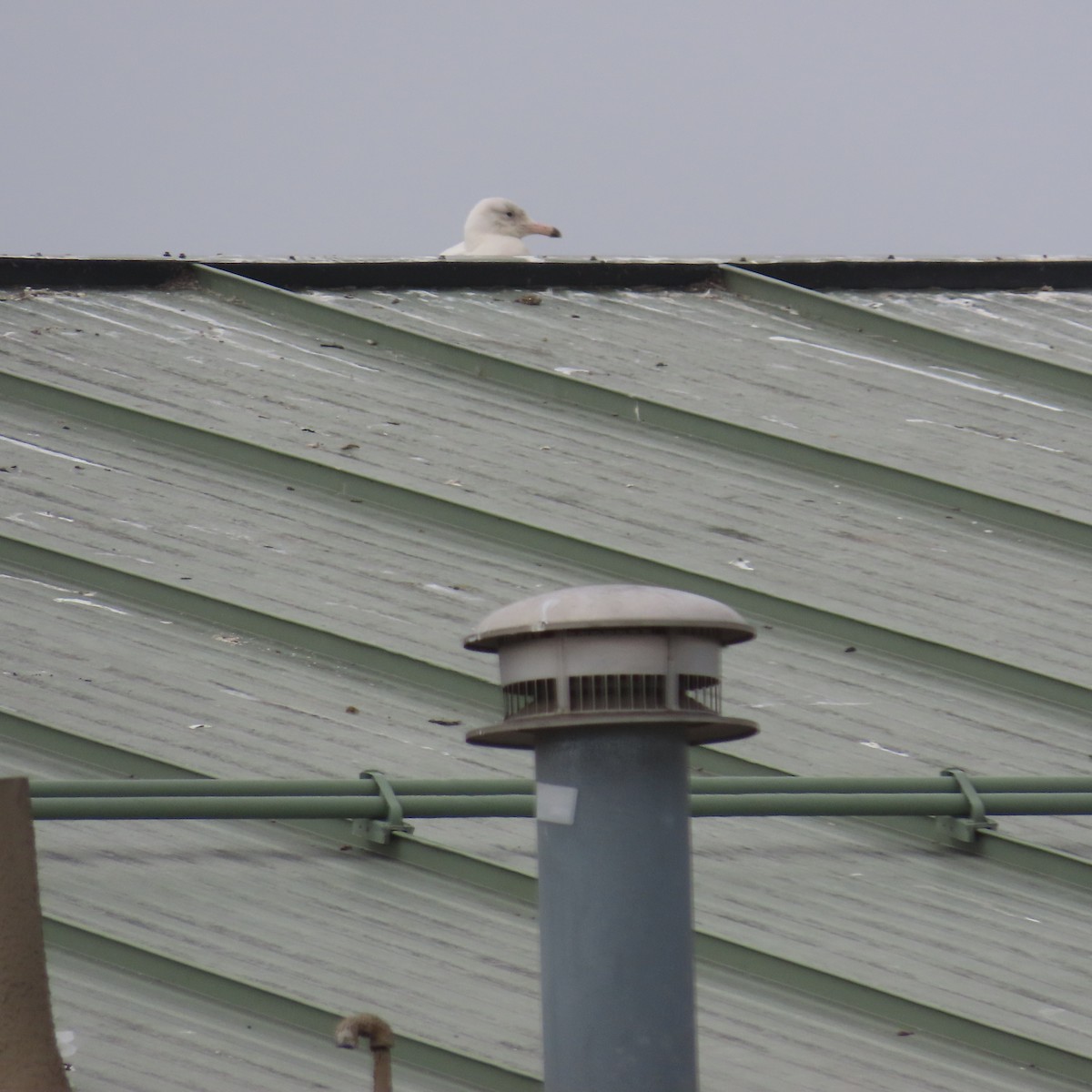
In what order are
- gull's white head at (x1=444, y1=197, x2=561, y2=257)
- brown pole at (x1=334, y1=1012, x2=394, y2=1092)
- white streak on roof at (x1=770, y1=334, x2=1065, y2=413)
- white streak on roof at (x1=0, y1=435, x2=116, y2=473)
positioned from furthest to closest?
gull's white head at (x1=444, y1=197, x2=561, y2=257) < white streak on roof at (x1=770, y1=334, x2=1065, y2=413) < white streak on roof at (x1=0, y1=435, x2=116, y2=473) < brown pole at (x1=334, y1=1012, x2=394, y2=1092)

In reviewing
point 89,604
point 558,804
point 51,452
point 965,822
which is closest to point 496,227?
point 51,452

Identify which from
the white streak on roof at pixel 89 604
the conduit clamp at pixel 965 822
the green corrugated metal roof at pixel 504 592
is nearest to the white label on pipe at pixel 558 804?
the green corrugated metal roof at pixel 504 592

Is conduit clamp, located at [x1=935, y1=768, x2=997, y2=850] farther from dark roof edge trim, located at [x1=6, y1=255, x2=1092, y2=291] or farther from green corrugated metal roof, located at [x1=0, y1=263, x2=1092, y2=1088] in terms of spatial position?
dark roof edge trim, located at [x1=6, y1=255, x2=1092, y2=291]

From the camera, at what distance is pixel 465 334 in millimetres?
6488

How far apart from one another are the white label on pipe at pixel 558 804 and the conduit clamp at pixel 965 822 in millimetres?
1756

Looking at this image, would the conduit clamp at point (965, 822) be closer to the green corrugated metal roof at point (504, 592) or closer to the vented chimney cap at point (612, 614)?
the green corrugated metal roof at point (504, 592)

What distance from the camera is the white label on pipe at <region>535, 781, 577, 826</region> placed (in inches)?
104

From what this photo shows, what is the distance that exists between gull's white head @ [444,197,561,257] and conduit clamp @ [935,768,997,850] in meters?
9.69

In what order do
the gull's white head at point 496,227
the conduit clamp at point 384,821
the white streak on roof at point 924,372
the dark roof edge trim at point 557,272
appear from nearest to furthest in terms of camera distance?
the conduit clamp at point 384,821
the white streak on roof at point 924,372
the dark roof edge trim at point 557,272
the gull's white head at point 496,227

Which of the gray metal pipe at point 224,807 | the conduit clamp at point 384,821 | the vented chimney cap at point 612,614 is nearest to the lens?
the vented chimney cap at point 612,614

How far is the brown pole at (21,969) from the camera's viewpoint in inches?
99.0

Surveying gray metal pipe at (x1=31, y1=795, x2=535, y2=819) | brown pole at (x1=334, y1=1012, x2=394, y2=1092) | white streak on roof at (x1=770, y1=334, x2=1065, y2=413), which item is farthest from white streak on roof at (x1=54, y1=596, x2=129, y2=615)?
white streak on roof at (x1=770, y1=334, x2=1065, y2=413)

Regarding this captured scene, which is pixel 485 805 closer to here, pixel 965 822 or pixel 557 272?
pixel 965 822

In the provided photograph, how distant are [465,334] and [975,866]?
300cm
